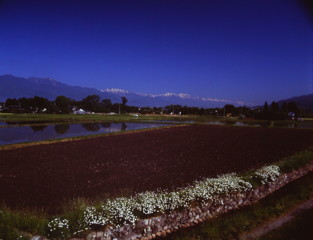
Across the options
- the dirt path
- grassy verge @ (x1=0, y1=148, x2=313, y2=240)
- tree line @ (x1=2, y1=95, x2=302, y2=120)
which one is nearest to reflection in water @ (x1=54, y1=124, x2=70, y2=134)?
grassy verge @ (x1=0, y1=148, x2=313, y2=240)

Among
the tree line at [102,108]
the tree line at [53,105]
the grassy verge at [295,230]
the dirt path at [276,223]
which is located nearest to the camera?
the grassy verge at [295,230]

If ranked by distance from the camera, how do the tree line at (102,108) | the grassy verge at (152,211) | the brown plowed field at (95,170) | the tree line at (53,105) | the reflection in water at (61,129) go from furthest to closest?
1. the tree line at (53,105)
2. the tree line at (102,108)
3. the reflection in water at (61,129)
4. the brown plowed field at (95,170)
5. the grassy verge at (152,211)

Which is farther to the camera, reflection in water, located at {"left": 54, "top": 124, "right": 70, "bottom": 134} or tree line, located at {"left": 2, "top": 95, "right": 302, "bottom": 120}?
tree line, located at {"left": 2, "top": 95, "right": 302, "bottom": 120}

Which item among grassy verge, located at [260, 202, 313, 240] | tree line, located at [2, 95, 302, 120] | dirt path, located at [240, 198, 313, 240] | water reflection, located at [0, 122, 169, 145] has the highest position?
tree line, located at [2, 95, 302, 120]

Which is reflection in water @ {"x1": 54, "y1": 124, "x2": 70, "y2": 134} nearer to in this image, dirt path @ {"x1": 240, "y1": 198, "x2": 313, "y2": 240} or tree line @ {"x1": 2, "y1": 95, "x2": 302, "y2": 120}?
dirt path @ {"x1": 240, "y1": 198, "x2": 313, "y2": 240}

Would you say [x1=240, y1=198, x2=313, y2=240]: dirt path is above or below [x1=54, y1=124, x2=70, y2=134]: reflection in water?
below

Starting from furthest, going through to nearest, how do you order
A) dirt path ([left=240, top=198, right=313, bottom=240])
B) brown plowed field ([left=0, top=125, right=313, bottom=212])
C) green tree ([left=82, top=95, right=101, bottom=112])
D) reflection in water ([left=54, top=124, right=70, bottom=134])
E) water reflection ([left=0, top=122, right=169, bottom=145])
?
green tree ([left=82, top=95, right=101, bottom=112]), reflection in water ([left=54, top=124, right=70, bottom=134]), water reflection ([left=0, top=122, right=169, bottom=145]), brown plowed field ([left=0, top=125, right=313, bottom=212]), dirt path ([left=240, top=198, right=313, bottom=240])

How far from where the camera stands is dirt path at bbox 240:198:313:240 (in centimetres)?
723

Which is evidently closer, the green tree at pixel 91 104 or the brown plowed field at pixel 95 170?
the brown plowed field at pixel 95 170

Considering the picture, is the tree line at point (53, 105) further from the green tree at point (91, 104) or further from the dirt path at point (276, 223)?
the dirt path at point (276, 223)

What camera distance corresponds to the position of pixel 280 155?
18.0m

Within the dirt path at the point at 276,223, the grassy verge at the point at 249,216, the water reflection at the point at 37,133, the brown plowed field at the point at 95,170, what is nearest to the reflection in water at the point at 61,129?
the water reflection at the point at 37,133

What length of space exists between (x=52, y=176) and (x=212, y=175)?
8110mm

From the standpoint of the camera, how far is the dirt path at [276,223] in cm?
723
